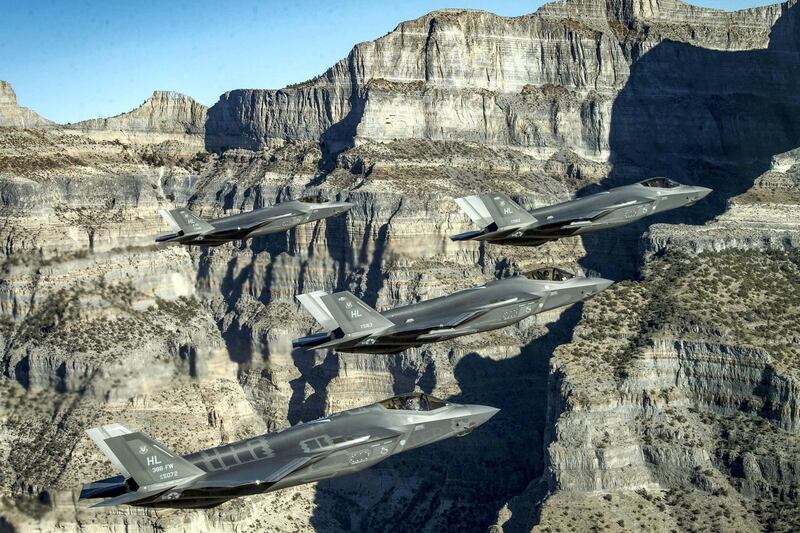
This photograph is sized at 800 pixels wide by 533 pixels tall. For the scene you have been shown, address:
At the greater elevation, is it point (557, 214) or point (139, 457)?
point (557, 214)

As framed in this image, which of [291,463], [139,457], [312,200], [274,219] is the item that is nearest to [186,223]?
[274,219]

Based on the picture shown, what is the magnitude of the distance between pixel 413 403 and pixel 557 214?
25.4 m

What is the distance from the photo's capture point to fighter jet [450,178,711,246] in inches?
5487

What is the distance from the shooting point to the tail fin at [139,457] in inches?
4262

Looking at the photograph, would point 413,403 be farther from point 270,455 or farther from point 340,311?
point 270,455

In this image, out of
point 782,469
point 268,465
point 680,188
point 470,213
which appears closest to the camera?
point 268,465

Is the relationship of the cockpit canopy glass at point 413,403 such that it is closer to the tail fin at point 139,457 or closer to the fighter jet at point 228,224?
the tail fin at point 139,457

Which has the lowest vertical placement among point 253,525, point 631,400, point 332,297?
point 253,525

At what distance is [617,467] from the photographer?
573ft

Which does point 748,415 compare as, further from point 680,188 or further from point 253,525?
point 253,525

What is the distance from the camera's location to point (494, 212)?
139m

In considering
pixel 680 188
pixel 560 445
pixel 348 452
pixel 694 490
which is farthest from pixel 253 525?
pixel 348 452

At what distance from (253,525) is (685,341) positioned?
53.2 m

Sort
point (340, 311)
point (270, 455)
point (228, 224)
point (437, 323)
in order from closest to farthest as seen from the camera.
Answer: point (270, 455) → point (340, 311) → point (437, 323) → point (228, 224)
